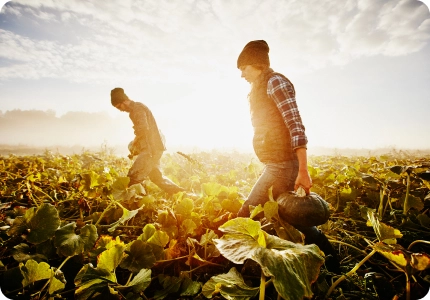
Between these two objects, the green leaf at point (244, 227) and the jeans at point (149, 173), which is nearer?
the green leaf at point (244, 227)

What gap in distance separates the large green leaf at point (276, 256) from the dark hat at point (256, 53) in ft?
5.73

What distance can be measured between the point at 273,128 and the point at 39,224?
214cm

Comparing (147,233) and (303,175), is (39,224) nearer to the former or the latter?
(147,233)

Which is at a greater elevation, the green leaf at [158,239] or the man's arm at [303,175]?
the man's arm at [303,175]


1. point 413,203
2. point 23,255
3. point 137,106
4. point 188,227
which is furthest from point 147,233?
point 137,106

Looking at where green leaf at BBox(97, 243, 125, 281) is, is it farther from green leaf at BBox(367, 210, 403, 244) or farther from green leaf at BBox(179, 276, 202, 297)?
green leaf at BBox(367, 210, 403, 244)

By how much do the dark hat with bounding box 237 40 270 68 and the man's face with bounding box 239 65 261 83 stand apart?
5cm

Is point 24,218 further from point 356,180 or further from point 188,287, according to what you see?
point 356,180

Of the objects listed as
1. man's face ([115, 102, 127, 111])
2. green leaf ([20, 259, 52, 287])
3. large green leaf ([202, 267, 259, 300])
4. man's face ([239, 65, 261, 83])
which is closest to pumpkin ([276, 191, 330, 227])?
large green leaf ([202, 267, 259, 300])

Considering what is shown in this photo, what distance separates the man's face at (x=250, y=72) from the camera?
221 cm

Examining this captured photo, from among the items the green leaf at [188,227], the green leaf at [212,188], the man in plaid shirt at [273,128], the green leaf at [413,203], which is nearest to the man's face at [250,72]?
the man in plaid shirt at [273,128]

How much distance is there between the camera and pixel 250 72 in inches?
87.7

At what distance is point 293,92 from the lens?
1958 millimetres

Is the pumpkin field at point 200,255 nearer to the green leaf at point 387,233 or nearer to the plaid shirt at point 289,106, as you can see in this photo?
the green leaf at point 387,233
